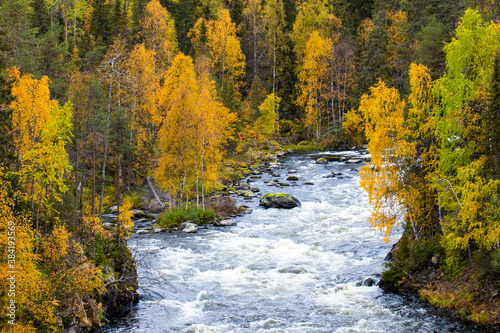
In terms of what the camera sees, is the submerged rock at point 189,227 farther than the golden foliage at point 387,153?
Yes

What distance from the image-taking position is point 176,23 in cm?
6469

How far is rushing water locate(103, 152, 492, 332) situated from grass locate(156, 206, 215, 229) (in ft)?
5.00

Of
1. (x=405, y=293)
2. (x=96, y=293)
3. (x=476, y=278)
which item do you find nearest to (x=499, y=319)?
(x=476, y=278)

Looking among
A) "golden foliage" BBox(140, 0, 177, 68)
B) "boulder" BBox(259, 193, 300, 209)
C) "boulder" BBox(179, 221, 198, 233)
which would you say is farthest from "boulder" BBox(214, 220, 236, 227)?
"golden foliage" BBox(140, 0, 177, 68)

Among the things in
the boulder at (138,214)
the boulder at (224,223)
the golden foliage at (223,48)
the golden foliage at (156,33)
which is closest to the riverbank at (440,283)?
the boulder at (224,223)

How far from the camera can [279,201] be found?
99.8ft

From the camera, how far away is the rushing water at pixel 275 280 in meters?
14.1

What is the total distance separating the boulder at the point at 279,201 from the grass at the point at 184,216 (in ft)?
15.5

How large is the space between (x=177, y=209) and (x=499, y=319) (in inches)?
786

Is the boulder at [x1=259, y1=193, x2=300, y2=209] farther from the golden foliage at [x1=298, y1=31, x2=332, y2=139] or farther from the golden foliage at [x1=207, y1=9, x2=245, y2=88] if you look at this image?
the golden foliage at [x1=298, y1=31, x2=332, y2=139]

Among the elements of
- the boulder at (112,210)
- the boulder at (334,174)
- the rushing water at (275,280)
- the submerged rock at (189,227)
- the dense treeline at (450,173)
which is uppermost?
the dense treeline at (450,173)

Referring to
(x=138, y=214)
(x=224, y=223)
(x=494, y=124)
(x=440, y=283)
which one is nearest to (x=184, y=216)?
(x=224, y=223)

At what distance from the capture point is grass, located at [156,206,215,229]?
2658cm

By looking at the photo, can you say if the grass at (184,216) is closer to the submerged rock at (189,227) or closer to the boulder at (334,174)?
the submerged rock at (189,227)
